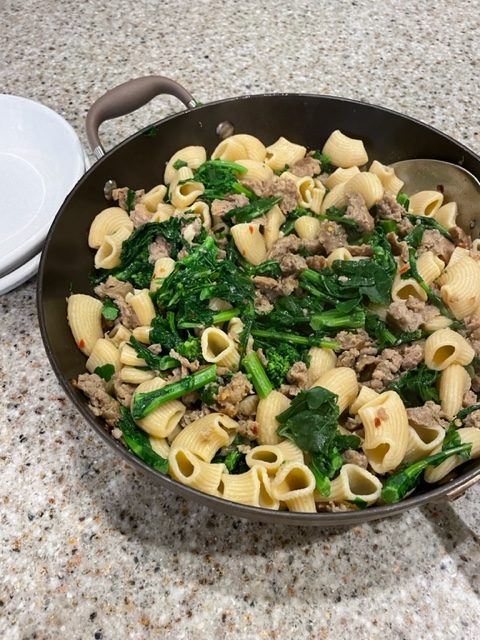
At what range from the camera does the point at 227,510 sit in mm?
881

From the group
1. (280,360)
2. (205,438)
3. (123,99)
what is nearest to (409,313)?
(280,360)

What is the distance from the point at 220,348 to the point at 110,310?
0.92 ft

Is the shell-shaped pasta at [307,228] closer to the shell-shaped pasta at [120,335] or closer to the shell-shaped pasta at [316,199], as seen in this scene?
the shell-shaped pasta at [316,199]

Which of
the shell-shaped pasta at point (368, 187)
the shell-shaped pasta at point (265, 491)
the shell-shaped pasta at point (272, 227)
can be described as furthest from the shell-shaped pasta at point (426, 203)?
the shell-shaped pasta at point (265, 491)

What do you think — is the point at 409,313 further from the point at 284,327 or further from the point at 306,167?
the point at 306,167

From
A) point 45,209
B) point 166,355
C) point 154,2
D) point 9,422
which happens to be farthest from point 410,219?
point 154,2

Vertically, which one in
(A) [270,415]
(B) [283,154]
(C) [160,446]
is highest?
(B) [283,154]

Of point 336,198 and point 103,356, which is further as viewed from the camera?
point 336,198

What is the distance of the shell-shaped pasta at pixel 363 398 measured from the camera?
3.56ft

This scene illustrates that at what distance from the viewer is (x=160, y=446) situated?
1.09 m

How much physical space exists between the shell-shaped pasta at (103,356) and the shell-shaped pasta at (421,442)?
60cm

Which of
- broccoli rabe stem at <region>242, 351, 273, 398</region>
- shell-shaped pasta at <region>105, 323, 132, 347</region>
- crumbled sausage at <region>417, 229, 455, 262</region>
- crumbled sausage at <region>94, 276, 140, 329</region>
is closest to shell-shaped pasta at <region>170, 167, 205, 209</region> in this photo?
crumbled sausage at <region>94, 276, 140, 329</region>

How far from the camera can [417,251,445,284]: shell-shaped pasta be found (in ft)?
4.20

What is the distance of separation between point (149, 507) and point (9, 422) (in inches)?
14.8
